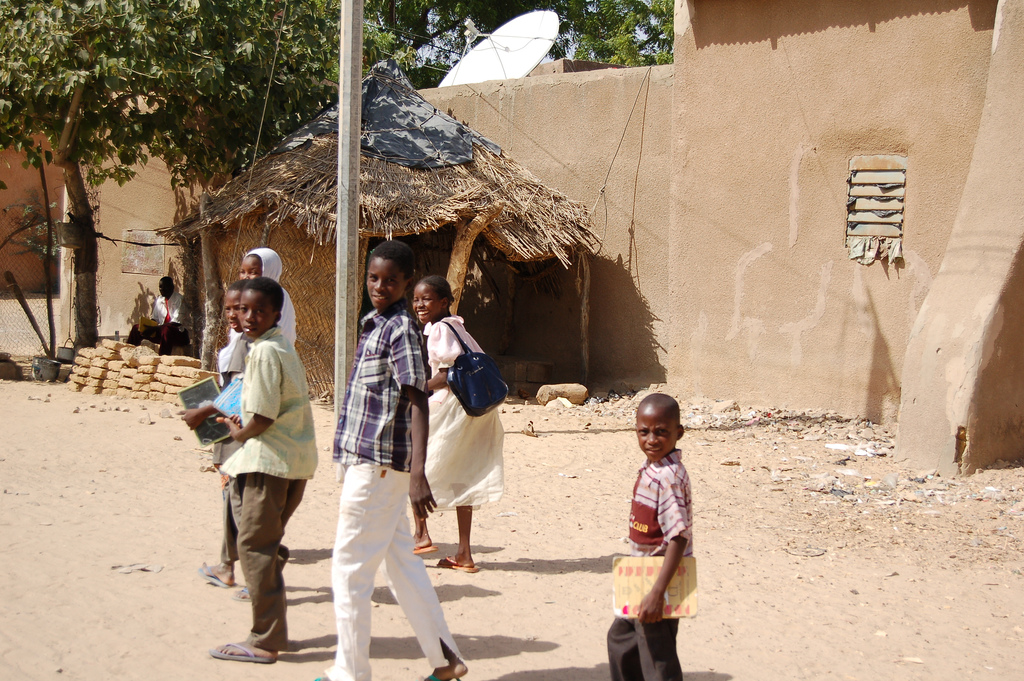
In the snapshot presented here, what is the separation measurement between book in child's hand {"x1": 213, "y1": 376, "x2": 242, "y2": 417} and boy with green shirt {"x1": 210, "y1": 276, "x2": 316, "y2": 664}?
7.4 inches

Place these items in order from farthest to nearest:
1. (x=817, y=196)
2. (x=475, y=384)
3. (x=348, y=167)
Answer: (x=817, y=196)
(x=348, y=167)
(x=475, y=384)

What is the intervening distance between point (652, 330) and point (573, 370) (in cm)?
123

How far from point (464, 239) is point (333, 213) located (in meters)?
1.26

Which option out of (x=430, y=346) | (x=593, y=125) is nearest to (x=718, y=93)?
(x=593, y=125)

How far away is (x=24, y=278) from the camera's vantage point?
17.8m

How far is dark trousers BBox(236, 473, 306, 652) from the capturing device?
3107mm

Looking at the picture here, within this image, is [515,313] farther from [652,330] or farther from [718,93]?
[718,93]

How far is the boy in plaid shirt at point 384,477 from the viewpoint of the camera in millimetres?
2824

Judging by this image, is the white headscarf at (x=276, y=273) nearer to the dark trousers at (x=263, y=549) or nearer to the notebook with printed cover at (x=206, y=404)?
the notebook with printed cover at (x=206, y=404)

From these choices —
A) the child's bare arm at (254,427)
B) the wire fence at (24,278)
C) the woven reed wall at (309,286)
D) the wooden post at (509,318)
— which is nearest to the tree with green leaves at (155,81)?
the woven reed wall at (309,286)

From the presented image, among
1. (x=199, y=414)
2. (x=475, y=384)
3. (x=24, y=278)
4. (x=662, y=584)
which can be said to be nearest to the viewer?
(x=662, y=584)

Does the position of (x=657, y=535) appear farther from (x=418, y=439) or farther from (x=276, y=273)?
(x=276, y=273)

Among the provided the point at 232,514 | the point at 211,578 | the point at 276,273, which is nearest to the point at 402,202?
the point at 276,273

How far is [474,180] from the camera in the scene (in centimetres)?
922
